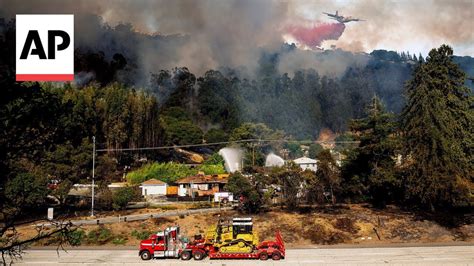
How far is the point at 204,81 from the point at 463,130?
12176 centimetres

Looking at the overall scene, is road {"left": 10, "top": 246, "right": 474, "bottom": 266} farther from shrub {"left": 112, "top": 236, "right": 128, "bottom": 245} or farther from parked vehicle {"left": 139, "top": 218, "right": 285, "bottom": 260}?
shrub {"left": 112, "top": 236, "right": 128, "bottom": 245}

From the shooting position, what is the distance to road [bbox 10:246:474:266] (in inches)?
1212

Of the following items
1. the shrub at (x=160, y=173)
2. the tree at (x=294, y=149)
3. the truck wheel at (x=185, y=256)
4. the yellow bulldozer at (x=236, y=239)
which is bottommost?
the truck wheel at (x=185, y=256)

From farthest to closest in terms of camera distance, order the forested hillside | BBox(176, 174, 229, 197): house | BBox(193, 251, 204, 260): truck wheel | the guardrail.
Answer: BBox(176, 174, 229, 197): house → the guardrail → BBox(193, 251, 204, 260): truck wheel → the forested hillside

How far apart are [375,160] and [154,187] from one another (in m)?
31.9

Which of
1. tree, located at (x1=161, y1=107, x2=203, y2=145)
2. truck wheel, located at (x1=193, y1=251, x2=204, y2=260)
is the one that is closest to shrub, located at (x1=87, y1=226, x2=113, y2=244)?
truck wheel, located at (x1=193, y1=251, x2=204, y2=260)

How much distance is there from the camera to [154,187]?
→ 6525 centimetres

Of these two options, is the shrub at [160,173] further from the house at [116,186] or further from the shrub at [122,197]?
the shrub at [122,197]

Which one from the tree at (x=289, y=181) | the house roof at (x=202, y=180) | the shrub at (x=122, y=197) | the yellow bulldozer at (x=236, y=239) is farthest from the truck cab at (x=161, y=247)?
the house roof at (x=202, y=180)

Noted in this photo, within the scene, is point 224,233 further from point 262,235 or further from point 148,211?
point 148,211

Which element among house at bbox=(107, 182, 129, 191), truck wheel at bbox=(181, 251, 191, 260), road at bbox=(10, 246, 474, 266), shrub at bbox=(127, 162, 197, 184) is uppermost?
shrub at bbox=(127, 162, 197, 184)

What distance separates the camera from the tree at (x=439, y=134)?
41.9 metres

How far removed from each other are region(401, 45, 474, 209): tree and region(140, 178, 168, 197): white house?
34.0 m

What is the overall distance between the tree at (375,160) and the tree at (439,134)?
1834mm
